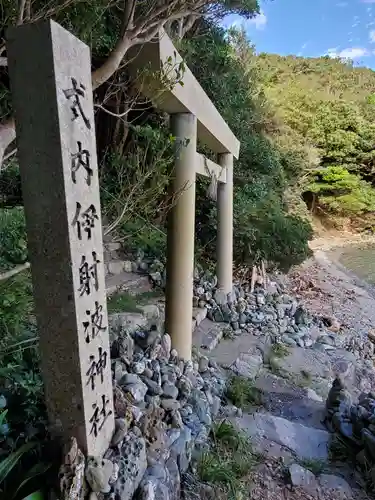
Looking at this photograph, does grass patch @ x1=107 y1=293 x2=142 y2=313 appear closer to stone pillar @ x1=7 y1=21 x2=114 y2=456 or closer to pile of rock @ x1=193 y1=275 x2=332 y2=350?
pile of rock @ x1=193 y1=275 x2=332 y2=350

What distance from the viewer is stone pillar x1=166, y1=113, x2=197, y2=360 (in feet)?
8.71

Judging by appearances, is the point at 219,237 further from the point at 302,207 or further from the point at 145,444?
the point at 302,207

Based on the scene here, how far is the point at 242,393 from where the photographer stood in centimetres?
277

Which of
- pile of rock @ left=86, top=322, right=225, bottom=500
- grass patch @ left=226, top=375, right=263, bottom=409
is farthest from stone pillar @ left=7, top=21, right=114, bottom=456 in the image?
grass patch @ left=226, top=375, right=263, bottom=409

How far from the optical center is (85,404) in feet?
4.26

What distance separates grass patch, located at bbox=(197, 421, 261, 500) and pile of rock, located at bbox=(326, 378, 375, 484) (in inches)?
25.1

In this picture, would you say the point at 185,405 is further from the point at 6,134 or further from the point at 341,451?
the point at 6,134

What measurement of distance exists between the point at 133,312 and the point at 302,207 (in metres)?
9.00

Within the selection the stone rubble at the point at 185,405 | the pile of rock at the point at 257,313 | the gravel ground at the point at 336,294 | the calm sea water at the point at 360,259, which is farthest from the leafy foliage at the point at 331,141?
the stone rubble at the point at 185,405

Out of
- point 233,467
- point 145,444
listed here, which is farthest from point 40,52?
point 233,467

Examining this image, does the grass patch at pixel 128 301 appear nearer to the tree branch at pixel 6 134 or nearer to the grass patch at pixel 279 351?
the grass patch at pixel 279 351

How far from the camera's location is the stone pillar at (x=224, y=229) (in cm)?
444

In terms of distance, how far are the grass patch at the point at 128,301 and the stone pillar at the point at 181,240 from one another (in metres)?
0.56

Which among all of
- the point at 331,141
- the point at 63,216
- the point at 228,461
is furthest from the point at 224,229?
the point at 331,141
